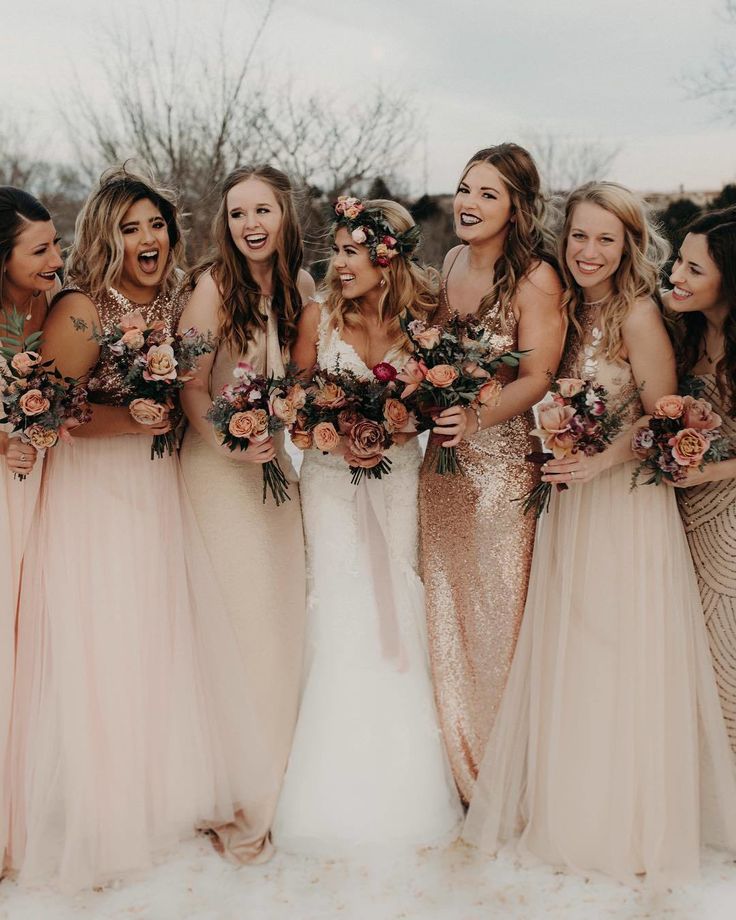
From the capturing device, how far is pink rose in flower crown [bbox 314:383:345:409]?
344 centimetres

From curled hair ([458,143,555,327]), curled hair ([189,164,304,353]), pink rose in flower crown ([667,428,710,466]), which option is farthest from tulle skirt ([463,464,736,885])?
curled hair ([189,164,304,353])

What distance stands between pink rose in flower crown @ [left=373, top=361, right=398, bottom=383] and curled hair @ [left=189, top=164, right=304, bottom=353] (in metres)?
0.63

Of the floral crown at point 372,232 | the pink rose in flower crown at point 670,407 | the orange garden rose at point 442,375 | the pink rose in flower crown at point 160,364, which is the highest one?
the floral crown at point 372,232

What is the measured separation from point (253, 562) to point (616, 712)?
5.54ft

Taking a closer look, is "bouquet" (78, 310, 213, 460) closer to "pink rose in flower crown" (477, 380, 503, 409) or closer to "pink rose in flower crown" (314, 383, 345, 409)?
"pink rose in flower crown" (314, 383, 345, 409)

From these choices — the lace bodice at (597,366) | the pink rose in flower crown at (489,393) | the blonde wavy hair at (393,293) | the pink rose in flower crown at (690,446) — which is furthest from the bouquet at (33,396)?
the pink rose in flower crown at (690,446)

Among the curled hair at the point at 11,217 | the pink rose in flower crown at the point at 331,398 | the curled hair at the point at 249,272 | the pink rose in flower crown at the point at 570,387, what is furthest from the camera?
the curled hair at the point at 249,272

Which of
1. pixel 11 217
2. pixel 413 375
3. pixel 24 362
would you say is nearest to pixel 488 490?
pixel 413 375

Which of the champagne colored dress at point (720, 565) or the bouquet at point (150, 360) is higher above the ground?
the bouquet at point (150, 360)

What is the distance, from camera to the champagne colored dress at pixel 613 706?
11.0ft

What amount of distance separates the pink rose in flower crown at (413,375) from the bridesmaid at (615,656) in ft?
2.05

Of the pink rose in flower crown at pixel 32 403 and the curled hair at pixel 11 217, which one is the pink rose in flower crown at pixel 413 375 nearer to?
the pink rose in flower crown at pixel 32 403

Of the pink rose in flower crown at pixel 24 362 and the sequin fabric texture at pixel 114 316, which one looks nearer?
the pink rose in flower crown at pixel 24 362

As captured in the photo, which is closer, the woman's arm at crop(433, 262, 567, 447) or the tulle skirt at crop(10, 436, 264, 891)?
the tulle skirt at crop(10, 436, 264, 891)
